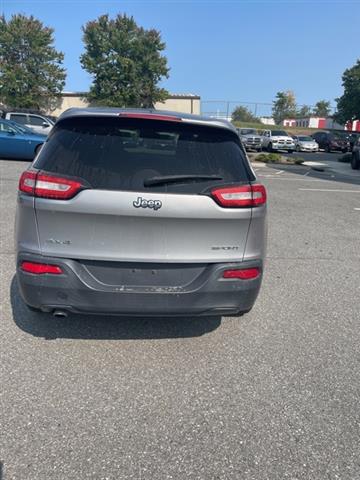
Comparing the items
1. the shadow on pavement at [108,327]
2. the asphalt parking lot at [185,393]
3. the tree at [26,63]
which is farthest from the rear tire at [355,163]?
the tree at [26,63]

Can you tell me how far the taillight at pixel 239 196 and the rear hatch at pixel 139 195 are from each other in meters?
0.03

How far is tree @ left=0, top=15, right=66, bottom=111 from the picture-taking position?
140 ft

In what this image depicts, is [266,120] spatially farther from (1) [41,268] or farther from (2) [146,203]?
(1) [41,268]

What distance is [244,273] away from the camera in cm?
265

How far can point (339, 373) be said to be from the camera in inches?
110

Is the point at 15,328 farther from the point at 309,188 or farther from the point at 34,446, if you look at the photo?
the point at 309,188

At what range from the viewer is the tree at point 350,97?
4291 centimetres

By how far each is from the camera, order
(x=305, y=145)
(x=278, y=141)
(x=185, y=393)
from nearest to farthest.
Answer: (x=185, y=393), (x=278, y=141), (x=305, y=145)

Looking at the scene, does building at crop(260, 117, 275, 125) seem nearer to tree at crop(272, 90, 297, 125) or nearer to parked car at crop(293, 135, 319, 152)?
tree at crop(272, 90, 297, 125)

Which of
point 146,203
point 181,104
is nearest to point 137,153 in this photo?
point 146,203

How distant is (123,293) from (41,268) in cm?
56

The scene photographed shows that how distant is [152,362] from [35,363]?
2.75 feet

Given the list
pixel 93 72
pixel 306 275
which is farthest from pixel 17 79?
pixel 306 275

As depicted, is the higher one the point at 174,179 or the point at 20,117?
the point at 20,117
